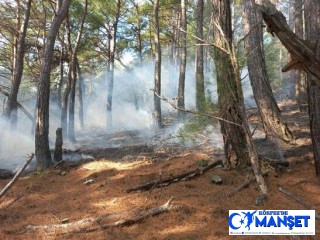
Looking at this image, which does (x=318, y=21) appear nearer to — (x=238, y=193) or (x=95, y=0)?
(x=238, y=193)

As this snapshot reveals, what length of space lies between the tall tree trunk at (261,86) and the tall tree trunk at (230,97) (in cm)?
242

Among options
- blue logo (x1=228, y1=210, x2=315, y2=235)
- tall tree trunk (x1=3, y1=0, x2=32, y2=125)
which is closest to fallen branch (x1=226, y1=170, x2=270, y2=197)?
blue logo (x1=228, y1=210, x2=315, y2=235)

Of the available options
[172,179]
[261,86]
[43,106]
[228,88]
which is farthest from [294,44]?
[43,106]

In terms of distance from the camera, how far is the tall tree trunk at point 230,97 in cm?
557

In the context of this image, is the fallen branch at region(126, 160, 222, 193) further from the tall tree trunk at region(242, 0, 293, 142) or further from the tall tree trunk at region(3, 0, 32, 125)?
the tall tree trunk at region(3, 0, 32, 125)

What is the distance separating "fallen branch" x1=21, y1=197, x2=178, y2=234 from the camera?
4727 mm

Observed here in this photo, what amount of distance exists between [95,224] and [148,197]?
1.22m

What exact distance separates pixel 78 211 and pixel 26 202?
1710 millimetres

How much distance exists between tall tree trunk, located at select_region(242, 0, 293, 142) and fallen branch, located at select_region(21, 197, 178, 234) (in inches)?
184

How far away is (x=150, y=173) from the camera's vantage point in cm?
730

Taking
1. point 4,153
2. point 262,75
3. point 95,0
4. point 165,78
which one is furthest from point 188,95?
point 262,75

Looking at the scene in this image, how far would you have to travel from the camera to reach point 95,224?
4.86 meters

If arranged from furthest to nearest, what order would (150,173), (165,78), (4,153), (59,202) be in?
(165,78), (4,153), (150,173), (59,202)

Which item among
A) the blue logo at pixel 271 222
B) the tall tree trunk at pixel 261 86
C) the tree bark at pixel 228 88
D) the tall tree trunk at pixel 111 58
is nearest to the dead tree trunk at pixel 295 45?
the blue logo at pixel 271 222
